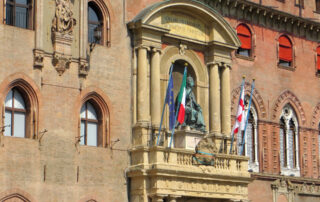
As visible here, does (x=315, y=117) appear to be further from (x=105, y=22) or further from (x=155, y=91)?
(x=105, y=22)

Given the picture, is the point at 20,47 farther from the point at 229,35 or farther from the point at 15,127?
the point at 229,35

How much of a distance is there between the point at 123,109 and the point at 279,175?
30.8 ft

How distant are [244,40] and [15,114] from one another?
1282 cm

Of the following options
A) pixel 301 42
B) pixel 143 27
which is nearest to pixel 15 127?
pixel 143 27

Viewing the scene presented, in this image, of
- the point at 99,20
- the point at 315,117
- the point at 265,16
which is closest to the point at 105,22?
the point at 99,20

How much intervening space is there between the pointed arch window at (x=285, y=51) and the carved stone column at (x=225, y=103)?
529 cm

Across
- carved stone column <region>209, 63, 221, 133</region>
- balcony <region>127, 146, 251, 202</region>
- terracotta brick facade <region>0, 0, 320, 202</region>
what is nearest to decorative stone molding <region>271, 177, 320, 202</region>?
terracotta brick facade <region>0, 0, 320, 202</region>

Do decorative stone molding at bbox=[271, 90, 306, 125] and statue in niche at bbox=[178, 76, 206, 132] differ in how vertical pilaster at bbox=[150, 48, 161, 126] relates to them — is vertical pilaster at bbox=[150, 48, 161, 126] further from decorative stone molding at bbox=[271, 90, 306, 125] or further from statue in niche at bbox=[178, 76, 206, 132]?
decorative stone molding at bbox=[271, 90, 306, 125]

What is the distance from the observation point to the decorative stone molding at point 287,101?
34347 mm

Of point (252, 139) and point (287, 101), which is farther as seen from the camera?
point (287, 101)

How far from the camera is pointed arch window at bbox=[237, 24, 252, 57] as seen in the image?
33719 mm

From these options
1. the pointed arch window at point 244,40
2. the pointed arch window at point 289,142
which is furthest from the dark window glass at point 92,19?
the pointed arch window at point 289,142

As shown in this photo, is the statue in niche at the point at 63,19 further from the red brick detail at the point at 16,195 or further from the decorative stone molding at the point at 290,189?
the decorative stone molding at the point at 290,189

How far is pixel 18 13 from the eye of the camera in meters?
26.1
